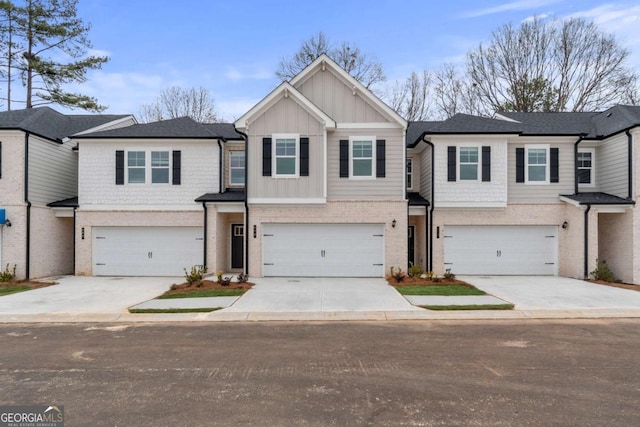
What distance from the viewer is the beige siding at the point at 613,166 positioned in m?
15.4

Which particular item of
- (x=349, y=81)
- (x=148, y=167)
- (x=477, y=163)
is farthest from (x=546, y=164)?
(x=148, y=167)

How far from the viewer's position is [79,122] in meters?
19.3

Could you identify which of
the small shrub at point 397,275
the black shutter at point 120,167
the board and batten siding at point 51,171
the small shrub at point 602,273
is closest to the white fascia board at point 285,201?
the small shrub at point 397,275

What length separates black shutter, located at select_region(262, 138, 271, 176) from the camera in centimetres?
1504

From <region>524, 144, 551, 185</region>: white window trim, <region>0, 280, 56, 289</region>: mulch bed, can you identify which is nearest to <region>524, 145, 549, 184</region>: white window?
<region>524, 144, 551, 185</region>: white window trim

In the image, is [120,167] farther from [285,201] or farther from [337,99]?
[337,99]

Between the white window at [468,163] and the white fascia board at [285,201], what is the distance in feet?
18.4

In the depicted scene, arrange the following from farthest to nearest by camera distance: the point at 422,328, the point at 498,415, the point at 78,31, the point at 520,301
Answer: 1. the point at 78,31
2. the point at 520,301
3. the point at 422,328
4. the point at 498,415

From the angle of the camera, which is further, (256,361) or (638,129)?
(638,129)

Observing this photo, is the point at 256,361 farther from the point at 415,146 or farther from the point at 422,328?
the point at 415,146

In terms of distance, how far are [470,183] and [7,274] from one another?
17.7 metres

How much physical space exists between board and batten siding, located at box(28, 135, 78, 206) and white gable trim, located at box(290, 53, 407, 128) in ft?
34.1

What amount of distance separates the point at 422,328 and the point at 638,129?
12695 mm

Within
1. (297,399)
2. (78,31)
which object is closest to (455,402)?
(297,399)
